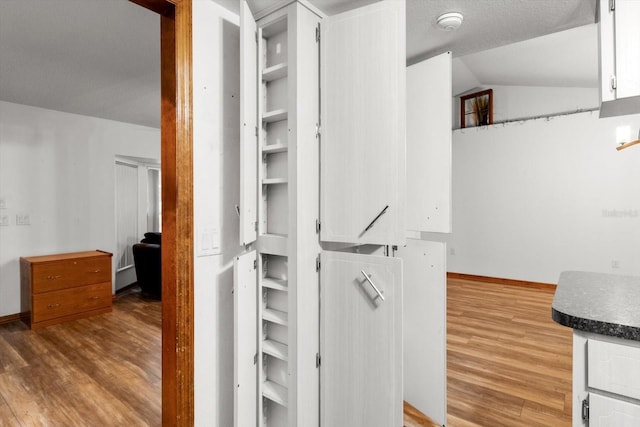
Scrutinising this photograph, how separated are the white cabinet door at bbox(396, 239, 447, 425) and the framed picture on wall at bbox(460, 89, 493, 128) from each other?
4807mm

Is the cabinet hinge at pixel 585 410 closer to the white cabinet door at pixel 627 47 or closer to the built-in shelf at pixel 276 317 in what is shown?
the built-in shelf at pixel 276 317

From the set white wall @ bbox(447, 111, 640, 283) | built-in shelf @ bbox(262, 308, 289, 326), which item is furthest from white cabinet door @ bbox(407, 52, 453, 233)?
white wall @ bbox(447, 111, 640, 283)

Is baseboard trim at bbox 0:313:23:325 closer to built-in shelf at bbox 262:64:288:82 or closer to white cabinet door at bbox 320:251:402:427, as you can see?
white cabinet door at bbox 320:251:402:427

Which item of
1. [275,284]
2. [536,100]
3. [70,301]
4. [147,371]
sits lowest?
[147,371]

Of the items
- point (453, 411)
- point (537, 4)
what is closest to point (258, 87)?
point (537, 4)

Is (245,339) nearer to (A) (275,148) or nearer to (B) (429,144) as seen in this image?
(A) (275,148)

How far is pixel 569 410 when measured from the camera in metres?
2.09

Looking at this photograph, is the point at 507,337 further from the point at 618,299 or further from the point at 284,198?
the point at 284,198

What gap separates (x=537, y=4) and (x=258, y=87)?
147 centimetres

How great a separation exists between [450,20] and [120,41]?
2.31 meters

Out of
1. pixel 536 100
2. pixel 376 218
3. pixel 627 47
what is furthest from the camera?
pixel 536 100

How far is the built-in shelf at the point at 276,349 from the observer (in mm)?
1621

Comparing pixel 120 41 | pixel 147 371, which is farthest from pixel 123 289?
pixel 120 41

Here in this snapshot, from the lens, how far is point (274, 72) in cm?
166
